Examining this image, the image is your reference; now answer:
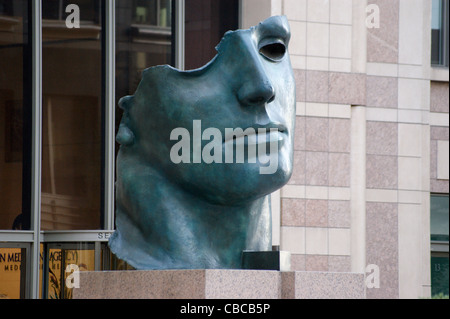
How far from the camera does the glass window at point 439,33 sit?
63.6 feet

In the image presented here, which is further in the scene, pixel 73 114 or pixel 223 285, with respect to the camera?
pixel 73 114

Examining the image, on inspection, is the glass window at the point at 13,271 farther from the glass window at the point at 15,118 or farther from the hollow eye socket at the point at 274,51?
the hollow eye socket at the point at 274,51

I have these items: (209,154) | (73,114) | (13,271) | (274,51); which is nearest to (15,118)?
(73,114)

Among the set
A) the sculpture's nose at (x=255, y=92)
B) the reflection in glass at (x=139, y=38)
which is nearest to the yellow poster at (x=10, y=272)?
the reflection in glass at (x=139, y=38)

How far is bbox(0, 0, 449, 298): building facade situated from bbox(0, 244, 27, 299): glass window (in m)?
0.02

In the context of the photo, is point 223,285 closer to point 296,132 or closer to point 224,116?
point 224,116

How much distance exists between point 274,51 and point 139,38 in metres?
9.07

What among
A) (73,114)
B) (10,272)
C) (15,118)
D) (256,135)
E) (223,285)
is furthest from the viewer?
(73,114)

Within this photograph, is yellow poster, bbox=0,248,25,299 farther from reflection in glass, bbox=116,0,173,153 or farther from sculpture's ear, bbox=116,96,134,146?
sculpture's ear, bbox=116,96,134,146

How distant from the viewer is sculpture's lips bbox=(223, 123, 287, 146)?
8.39 m

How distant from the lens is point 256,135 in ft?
27.7

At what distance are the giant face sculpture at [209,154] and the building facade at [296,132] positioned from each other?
7.89m

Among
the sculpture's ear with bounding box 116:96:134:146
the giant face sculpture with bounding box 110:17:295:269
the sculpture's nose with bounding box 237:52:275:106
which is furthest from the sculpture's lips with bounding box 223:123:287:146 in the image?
the sculpture's ear with bounding box 116:96:134:146

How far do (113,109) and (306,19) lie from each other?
3638mm
